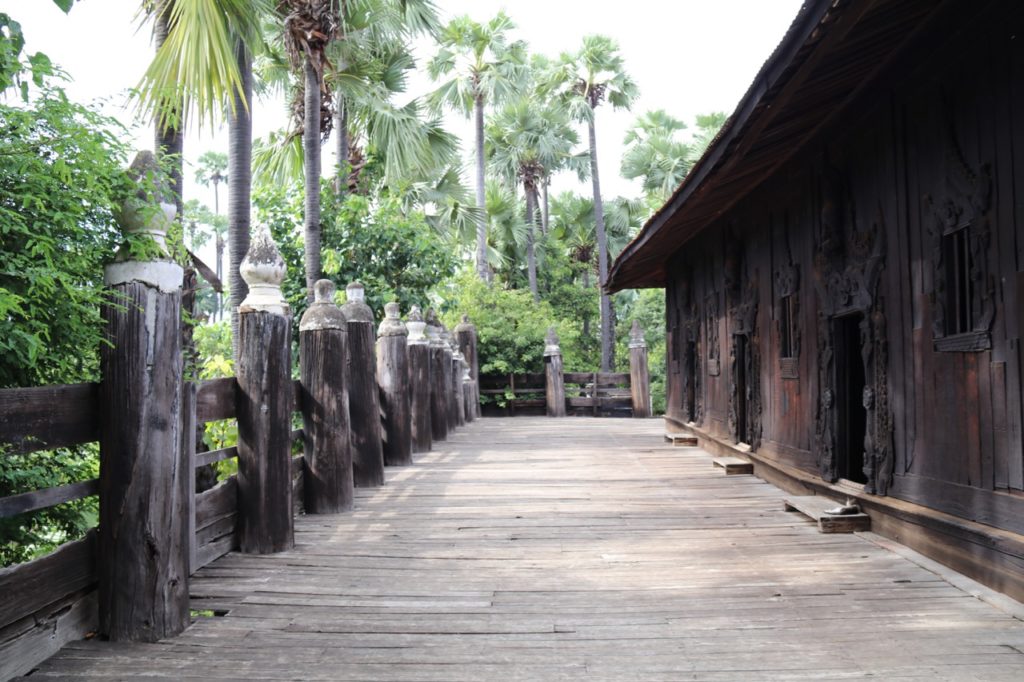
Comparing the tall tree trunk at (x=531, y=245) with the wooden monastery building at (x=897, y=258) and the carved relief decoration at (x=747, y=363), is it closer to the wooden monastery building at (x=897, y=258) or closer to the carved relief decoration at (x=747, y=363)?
the carved relief decoration at (x=747, y=363)

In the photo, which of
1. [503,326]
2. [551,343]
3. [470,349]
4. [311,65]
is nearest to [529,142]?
[503,326]

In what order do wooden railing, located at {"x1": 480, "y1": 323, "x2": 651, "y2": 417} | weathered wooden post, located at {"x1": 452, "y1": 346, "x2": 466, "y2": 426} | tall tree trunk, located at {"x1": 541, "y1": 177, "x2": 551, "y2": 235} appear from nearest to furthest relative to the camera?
weathered wooden post, located at {"x1": 452, "y1": 346, "x2": 466, "y2": 426}
wooden railing, located at {"x1": 480, "y1": 323, "x2": 651, "y2": 417}
tall tree trunk, located at {"x1": 541, "y1": 177, "x2": 551, "y2": 235}

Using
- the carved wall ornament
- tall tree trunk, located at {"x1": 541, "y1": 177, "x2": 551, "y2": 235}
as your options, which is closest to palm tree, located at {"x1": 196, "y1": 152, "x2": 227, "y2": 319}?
tall tree trunk, located at {"x1": 541, "y1": 177, "x2": 551, "y2": 235}

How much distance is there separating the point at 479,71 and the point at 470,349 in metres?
12.1

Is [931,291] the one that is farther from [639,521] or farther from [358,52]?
[358,52]

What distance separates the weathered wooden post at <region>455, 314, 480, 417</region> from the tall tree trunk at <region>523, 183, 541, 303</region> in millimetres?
9782

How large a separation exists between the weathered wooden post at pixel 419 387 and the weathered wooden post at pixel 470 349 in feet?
28.7

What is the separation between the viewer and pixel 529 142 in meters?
34.1

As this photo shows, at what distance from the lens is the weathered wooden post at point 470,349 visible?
2117cm

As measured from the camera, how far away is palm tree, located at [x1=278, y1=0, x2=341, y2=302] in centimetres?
1225

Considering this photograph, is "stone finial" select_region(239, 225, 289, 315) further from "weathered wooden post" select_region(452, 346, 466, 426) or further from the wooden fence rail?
"weathered wooden post" select_region(452, 346, 466, 426)

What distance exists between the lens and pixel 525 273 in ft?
114

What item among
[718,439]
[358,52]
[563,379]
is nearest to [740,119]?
[718,439]

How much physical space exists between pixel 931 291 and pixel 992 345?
787 mm
